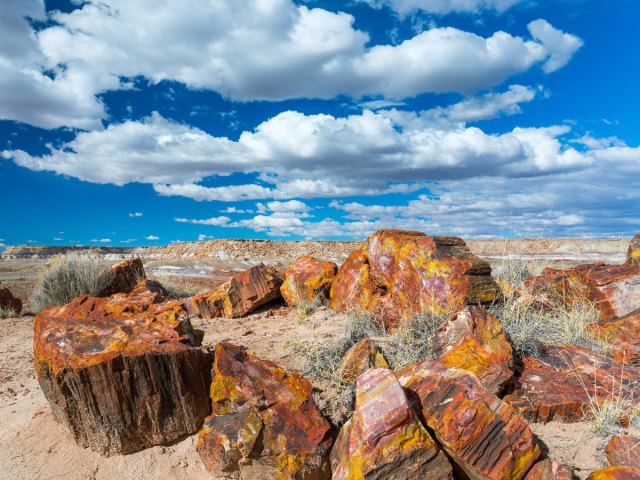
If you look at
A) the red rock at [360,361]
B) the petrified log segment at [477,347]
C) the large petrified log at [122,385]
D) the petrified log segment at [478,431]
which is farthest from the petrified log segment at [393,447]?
the large petrified log at [122,385]

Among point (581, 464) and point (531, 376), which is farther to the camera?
point (531, 376)

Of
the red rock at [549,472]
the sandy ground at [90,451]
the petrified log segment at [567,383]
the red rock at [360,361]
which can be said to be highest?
the red rock at [360,361]

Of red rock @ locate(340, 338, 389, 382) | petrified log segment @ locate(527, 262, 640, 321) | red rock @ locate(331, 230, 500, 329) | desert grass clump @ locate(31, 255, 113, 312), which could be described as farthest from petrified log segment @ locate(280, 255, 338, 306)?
desert grass clump @ locate(31, 255, 113, 312)

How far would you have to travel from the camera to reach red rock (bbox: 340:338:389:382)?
518 centimetres

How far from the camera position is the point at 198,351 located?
187 inches

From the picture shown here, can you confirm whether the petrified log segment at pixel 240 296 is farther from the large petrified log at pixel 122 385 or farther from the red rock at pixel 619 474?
the red rock at pixel 619 474

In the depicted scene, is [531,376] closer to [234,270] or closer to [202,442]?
[202,442]

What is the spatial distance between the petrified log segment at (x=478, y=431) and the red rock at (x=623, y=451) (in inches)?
29.6

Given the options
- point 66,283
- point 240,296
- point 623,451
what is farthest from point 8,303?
point 623,451

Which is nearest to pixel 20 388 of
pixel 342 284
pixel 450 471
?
pixel 342 284

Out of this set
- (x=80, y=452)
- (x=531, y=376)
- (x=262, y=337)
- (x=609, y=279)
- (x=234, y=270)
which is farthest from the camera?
(x=234, y=270)

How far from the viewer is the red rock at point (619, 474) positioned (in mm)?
3248

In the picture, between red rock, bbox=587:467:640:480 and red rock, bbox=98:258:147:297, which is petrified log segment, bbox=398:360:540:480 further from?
red rock, bbox=98:258:147:297

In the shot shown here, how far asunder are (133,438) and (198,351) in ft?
3.22
